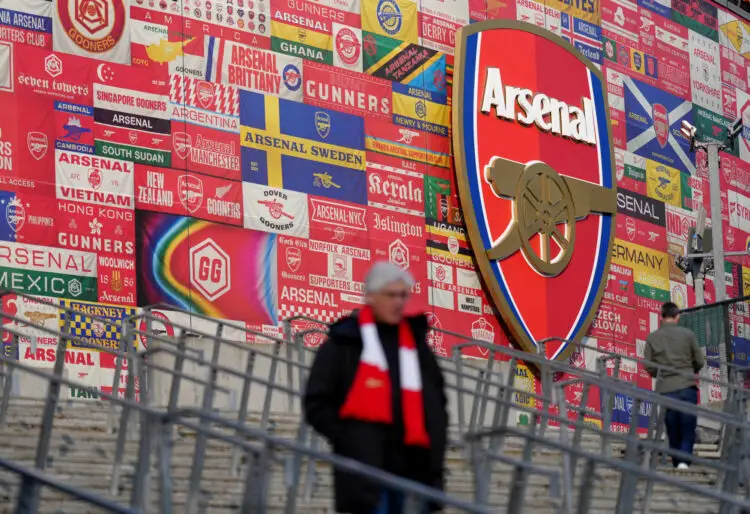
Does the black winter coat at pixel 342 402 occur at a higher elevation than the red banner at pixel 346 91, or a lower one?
lower

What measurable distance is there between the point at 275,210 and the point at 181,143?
1370 mm

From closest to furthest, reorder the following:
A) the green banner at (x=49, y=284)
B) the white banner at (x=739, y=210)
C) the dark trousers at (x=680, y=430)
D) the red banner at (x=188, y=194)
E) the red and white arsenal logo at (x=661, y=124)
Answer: the dark trousers at (x=680, y=430), the green banner at (x=49, y=284), the red banner at (x=188, y=194), the red and white arsenal logo at (x=661, y=124), the white banner at (x=739, y=210)

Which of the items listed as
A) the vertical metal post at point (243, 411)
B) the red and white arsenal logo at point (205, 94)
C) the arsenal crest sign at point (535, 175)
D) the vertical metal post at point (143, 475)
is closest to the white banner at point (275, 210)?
the red and white arsenal logo at point (205, 94)

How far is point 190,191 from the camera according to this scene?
16.9 meters

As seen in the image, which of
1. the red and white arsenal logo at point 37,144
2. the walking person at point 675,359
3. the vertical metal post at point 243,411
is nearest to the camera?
the vertical metal post at point 243,411

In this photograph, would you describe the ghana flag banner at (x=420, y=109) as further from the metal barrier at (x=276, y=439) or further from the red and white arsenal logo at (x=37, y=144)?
the red and white arsenal logo at (x=37, y=144)

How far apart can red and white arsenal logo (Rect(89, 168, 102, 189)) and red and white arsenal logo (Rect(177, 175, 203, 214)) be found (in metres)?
0.96

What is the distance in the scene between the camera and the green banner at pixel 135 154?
1625cm

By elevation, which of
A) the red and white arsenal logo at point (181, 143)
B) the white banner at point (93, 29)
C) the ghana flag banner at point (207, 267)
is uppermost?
the white banner at point (93, 29)

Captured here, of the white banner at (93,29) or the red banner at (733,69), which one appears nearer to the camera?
the white banner at (93,29)

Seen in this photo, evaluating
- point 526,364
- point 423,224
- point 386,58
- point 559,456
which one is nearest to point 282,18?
point 386,58

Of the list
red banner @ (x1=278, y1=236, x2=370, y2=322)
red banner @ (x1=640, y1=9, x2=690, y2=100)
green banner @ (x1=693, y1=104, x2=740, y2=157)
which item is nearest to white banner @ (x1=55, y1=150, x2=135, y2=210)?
red banner @ (x1=278, y1=236, x2=370, y2=322)

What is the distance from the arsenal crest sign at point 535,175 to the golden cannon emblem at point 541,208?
0.01m

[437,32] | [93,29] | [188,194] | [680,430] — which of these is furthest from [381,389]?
[437,32]
